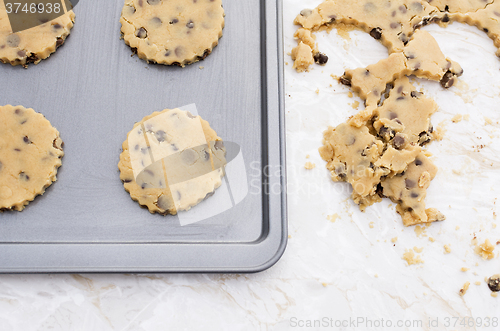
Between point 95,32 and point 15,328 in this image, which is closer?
point 15,328

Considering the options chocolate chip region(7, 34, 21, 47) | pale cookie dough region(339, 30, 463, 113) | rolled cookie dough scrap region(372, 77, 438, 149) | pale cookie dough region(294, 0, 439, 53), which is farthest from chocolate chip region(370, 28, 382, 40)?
chocolate chip region(7, 34, 21, 47)

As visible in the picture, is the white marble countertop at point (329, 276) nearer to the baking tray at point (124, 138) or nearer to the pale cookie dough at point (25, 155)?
the baking tray at point (124, 138)

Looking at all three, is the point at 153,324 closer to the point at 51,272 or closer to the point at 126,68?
the point at 51,272

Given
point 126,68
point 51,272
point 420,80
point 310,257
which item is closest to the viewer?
point 51,272

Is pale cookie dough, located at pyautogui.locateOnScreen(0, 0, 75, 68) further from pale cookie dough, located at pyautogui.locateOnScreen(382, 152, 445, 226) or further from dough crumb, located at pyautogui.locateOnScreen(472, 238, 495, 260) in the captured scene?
dough crumb, located at pyautogui.locateOnScreen(472, 238, 495, 260)

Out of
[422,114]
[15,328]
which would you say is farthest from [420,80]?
[15,328]

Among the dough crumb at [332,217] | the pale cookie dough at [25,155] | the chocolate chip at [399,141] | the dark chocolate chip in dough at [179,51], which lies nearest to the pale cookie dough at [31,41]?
the pale cookie dough at [25,155]
